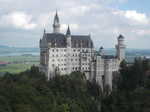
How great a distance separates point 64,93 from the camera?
59.3 m

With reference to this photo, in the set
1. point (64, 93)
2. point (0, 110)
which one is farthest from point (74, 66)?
point (0, 110)

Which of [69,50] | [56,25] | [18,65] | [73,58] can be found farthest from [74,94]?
[18,65]

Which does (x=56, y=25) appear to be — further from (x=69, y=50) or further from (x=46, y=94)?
(x=46, y=94)

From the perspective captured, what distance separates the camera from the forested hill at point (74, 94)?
3897 cm

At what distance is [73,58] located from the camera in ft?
227

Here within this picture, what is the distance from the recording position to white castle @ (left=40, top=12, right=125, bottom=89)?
66062 millimetres

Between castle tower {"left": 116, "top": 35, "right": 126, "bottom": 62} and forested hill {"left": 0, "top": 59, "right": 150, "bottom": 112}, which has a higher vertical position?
castle tower {"left": 116, "top": 35, "right": 126, "bottom": 62}

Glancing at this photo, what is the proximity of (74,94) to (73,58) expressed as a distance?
11660 millimetres

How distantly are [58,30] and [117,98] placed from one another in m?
33.9

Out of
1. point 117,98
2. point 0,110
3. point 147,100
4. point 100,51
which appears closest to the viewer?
point 0,110

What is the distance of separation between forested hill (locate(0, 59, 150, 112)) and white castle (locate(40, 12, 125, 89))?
8.66 feet

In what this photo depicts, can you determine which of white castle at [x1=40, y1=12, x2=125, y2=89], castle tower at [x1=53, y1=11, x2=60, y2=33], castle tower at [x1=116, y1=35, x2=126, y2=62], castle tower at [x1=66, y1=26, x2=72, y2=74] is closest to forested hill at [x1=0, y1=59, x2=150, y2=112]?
white castle at [x1=40, y1=12, x2=125, y2=89]

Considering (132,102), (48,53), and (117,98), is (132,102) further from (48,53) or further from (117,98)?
(48,53)

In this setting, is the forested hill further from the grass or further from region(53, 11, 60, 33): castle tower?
the grass
